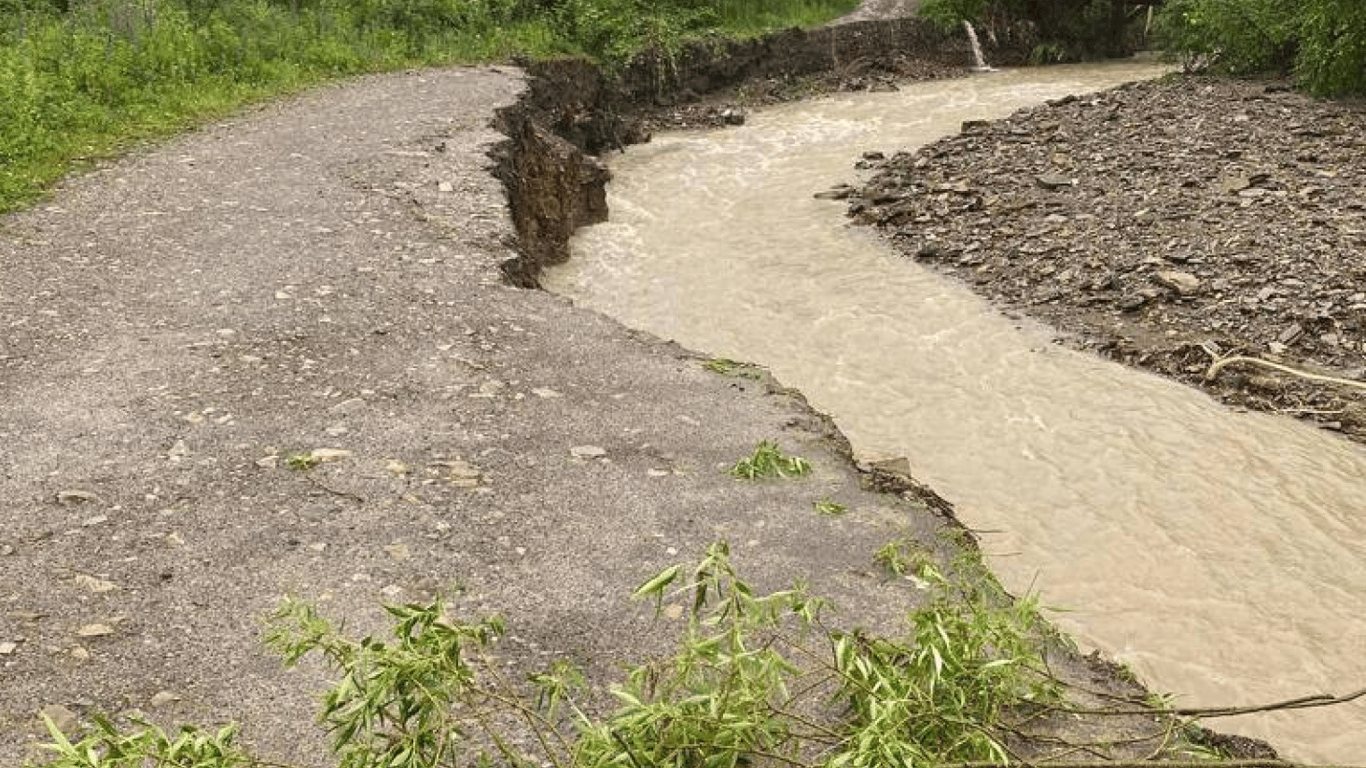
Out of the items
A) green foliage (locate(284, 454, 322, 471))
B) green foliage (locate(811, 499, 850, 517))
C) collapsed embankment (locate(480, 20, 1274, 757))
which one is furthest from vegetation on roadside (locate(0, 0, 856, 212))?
green foliage (locate(811, 499, 850, 517))

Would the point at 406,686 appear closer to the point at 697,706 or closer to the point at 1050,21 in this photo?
the point at 697,706

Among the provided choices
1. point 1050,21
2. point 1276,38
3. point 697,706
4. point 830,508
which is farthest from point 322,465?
point 1050,21

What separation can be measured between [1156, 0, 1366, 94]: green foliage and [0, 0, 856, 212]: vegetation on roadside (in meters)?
9.75

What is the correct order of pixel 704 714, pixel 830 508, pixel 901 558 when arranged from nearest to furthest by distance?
pixel 704 714 < pixel 901 558 < pixel 830 508

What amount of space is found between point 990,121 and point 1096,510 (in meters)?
13.5

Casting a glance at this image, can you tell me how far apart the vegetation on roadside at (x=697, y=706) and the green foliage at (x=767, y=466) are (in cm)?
228

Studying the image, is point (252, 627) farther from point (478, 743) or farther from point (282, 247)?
point (282, 247)

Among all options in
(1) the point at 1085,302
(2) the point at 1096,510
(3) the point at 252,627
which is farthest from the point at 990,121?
(3) the point at 252,627

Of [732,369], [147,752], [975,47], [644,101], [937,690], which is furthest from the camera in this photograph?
[975,47]

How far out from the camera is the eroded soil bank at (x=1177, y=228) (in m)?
11.0

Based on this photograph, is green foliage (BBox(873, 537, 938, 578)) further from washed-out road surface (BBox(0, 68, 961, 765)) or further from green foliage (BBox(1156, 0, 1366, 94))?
green foliage (BBox(1156, 0, 1366, 94))

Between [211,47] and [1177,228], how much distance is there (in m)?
14.6

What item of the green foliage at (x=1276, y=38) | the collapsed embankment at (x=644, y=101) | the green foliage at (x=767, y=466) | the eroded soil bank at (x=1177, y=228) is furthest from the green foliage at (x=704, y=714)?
the green foliage at (x=1276, y=38)

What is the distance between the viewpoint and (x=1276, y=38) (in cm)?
2058
